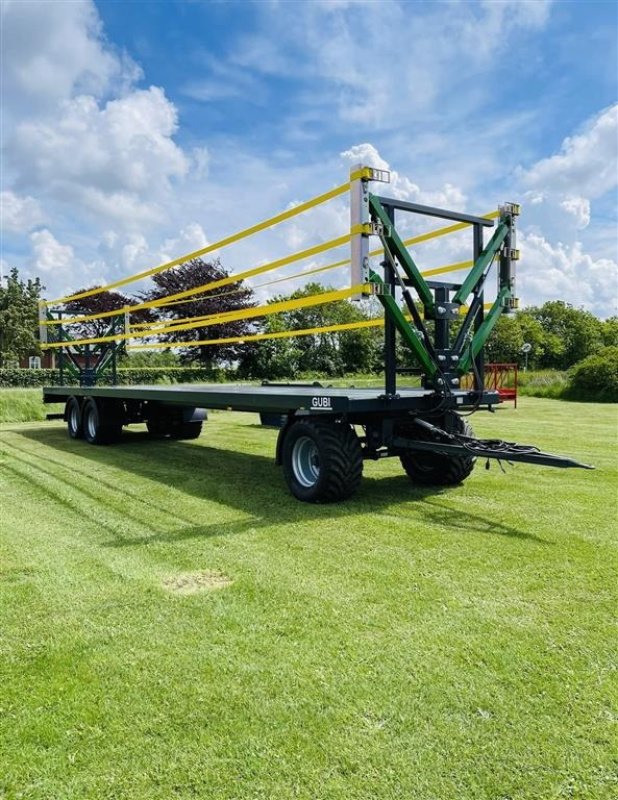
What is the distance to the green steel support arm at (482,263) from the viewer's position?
6473 millimetres

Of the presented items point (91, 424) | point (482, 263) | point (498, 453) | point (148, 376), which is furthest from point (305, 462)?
point (148, 376)

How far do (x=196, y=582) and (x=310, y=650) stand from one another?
1.19 metres

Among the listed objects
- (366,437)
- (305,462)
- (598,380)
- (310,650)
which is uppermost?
(598,380)

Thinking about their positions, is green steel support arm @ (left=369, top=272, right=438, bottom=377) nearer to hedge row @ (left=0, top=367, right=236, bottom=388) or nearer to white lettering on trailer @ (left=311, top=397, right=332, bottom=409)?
white lettering on trailer @ (left=311, top=397, right=332, bottom=409)

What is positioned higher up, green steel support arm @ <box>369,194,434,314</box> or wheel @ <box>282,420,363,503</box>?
green steel support arm @ <box>369,194,434,314</box>

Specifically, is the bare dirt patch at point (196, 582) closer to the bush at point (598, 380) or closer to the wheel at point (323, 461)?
the wheel at point (323, 461)

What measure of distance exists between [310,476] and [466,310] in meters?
2.60

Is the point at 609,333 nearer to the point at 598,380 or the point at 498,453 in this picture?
the point at 598,380

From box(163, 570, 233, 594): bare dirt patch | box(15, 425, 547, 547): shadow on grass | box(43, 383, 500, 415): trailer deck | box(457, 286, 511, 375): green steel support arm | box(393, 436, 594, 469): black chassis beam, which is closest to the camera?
box(163, 570, 233, 594): bare dirt patch

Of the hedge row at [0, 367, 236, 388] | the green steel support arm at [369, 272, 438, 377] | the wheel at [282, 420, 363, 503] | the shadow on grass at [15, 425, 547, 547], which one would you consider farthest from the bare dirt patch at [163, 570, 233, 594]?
the hedge row at [0, 367, 236, 388]

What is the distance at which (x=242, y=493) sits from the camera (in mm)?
6770

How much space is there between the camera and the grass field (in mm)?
2229

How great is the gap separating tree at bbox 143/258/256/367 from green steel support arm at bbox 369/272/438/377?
65.4ft

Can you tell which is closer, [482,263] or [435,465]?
[482,263]
